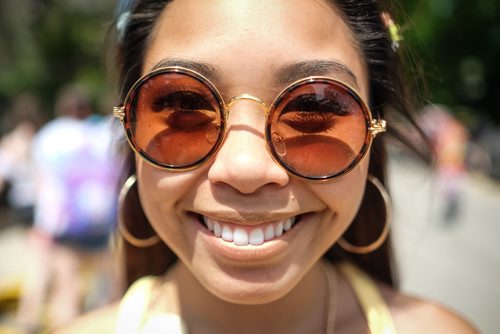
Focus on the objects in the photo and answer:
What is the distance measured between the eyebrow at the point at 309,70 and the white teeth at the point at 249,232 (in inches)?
13.9

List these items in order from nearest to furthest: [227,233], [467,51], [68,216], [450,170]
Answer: [227,233]
[68,216]
[450,170]
[467,51]

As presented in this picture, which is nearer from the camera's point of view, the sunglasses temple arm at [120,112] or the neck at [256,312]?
the sunglasses temple arm at [120,112]

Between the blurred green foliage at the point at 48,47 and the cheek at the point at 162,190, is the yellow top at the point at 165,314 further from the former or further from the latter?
the blurred green foliage at the point at 48,47

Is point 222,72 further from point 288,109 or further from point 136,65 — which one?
point 136,65

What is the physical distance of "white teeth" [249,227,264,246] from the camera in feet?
3.85

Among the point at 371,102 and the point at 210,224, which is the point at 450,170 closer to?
the point at 371,102

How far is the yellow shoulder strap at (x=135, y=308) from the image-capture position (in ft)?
4.63

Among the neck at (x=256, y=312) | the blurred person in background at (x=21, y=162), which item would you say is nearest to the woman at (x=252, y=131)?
the neck at (x=256, y=312)

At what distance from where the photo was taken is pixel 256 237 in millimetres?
1176

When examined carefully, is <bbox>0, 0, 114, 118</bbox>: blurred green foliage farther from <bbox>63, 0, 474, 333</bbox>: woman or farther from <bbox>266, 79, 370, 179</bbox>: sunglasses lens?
<bbox>266, 79, 370, 179</bbox>: sunglasses lens

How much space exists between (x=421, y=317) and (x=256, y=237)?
0.68 m

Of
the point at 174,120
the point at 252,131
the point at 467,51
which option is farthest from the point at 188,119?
the point at 467,51

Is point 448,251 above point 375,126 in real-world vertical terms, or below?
below

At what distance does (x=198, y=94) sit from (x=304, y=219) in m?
0.41
